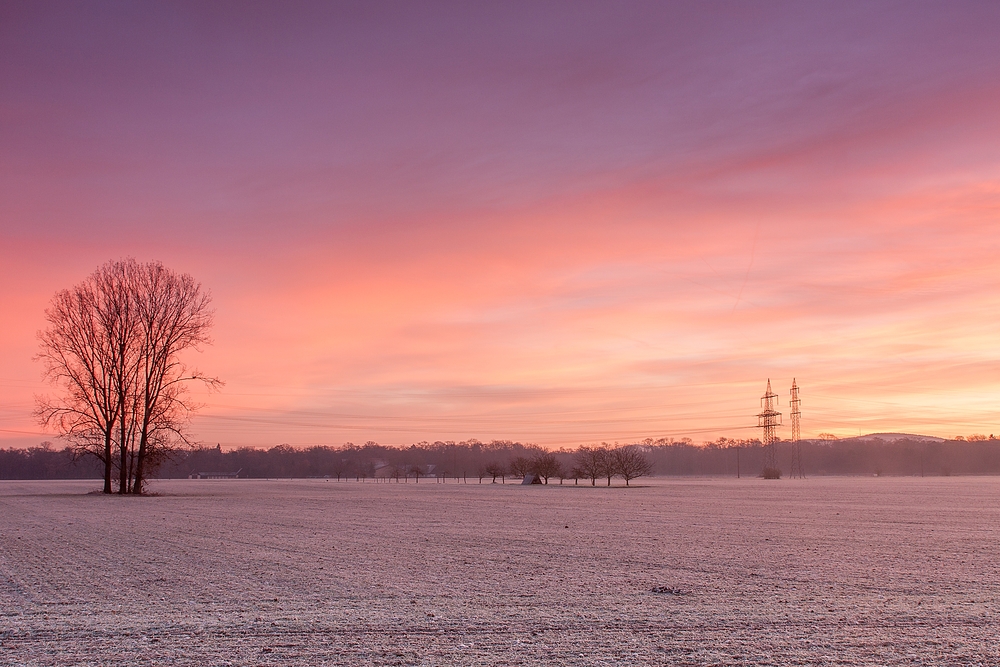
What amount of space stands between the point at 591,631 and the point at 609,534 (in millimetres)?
13966

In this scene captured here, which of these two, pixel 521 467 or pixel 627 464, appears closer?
pixel 627 464

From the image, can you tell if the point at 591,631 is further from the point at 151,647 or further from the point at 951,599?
the point at 951,599

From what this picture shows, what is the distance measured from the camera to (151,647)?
9.27 meters

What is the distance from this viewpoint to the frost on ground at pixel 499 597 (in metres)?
9.08

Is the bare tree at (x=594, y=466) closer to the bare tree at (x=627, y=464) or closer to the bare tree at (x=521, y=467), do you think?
the bare tree at (x=627, y=464)

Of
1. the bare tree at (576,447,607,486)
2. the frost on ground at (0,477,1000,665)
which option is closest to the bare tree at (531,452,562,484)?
the bare tree at (576,447,607,486)

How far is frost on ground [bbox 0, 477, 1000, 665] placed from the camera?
9.08m

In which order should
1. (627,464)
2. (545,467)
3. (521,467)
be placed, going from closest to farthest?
(627,464) < (545,467) < (521,467)

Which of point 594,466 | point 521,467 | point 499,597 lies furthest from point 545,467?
point 499,597

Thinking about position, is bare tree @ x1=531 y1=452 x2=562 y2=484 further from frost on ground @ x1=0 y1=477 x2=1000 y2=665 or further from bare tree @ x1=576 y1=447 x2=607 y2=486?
frost on ground @ x1=0 y1=477 x2=1000 y2=665

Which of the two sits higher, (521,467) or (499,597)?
(499,597)

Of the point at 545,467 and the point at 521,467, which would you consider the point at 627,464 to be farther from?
Answer: the point at 521,467

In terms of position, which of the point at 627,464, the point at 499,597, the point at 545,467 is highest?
the point at 499,597

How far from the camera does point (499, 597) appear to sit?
1245 centimetres
